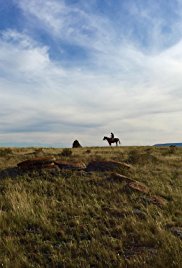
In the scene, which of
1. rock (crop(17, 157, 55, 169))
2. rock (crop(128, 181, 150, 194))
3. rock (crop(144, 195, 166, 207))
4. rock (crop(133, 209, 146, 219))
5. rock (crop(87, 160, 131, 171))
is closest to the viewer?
rock (crop(133, 209, 146, 219))

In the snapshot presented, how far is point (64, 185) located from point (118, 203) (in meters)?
2.72

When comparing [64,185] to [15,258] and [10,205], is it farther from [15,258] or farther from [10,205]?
[15,258]

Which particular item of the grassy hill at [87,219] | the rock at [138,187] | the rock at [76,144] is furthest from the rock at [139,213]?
the rock at [76,144]

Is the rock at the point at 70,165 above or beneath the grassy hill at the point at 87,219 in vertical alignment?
above

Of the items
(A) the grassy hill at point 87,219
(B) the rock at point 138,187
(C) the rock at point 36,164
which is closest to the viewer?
(A) the grassy hill at point 87,219

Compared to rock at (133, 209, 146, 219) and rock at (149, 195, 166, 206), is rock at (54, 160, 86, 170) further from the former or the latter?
rock at (133, 209, 146, 219)

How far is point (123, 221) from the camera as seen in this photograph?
999 centimetres

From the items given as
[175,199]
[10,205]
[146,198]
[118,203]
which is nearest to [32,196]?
[10,205]

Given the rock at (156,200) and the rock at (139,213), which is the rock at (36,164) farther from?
the rock at (139,213)

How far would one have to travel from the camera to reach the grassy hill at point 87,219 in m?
7.98

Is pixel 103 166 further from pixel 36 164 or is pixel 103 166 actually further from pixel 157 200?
pixel 157 200

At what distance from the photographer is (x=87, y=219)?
1040cm

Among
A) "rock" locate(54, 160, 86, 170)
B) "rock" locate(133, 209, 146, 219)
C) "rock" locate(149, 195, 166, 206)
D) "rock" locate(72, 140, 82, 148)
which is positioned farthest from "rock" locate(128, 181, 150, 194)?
"rock" locate(72, 140, 82, 148)

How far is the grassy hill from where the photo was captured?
7980mm
